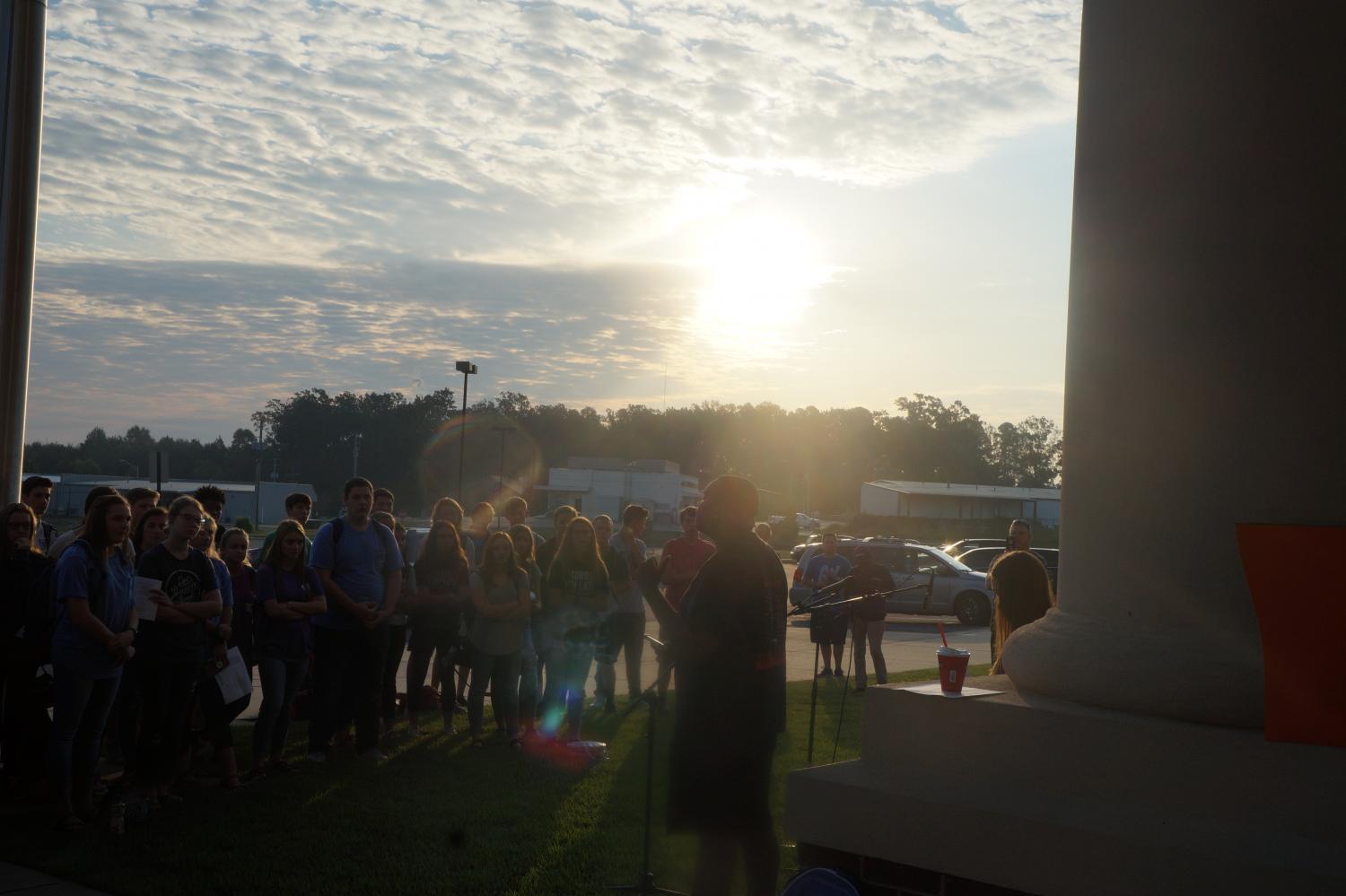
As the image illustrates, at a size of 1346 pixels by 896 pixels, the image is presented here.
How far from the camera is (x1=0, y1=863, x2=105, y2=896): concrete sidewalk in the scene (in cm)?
553

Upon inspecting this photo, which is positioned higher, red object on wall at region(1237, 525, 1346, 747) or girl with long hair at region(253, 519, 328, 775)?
red object on wall at region(1237, 525, 1346, 747)

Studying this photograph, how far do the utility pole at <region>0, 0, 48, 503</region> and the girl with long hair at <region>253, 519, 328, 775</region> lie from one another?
6.38ft

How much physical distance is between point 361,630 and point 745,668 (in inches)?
187

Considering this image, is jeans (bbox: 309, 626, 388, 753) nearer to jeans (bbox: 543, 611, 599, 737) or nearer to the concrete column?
jeans (bbox: 543, 611, 599, 737)

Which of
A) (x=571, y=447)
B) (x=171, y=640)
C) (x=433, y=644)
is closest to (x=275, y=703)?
(x=171, y=640)

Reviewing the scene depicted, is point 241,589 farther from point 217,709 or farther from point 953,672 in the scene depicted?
point 953,672

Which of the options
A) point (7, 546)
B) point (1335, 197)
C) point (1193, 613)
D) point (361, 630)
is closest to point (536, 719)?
point (361, 630)

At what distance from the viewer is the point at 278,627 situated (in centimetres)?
819

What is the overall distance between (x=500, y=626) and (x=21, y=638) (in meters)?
3.23

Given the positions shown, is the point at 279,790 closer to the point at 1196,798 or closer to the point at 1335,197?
the point at 1196,798

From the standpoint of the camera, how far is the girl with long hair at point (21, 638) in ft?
23.2

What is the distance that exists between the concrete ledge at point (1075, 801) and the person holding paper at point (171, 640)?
14.4 feet

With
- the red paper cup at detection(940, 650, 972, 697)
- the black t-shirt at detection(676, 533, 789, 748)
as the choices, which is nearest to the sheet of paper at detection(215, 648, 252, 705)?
the black t-shirt at detection(676, 533, 789, 748)

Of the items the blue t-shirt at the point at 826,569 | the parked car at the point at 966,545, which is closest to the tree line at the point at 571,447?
the parked car at the point at 966,545
